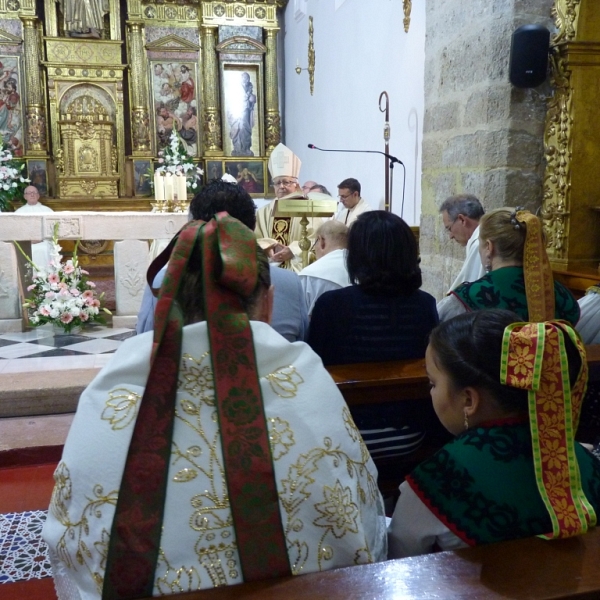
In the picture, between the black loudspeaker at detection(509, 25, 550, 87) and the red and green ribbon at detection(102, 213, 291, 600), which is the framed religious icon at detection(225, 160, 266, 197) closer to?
the black loudspeaker at detection(509, 25, 550, 87)

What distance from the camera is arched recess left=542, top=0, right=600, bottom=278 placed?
3.99 m

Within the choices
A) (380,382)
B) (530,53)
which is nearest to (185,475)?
(380,382)

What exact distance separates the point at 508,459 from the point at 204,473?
0.55m

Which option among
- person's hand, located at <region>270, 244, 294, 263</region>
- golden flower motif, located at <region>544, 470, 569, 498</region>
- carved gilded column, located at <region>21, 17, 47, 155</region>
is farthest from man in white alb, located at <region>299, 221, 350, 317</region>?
carved gilded column, located at <region>21, 17, 47, 155</region>

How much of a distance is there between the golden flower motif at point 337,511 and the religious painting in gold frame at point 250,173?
400 inches

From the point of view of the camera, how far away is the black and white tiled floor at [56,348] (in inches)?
167

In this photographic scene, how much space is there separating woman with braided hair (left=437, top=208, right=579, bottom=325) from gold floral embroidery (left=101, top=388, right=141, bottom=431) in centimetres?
159

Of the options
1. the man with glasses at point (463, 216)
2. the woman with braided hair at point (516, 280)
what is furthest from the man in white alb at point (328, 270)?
the man with glasses at point (463, 216)

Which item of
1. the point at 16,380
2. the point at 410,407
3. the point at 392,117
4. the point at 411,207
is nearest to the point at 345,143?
the point at 392,117

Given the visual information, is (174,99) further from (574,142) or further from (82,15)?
(574,142)

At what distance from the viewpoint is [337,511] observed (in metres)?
1.00

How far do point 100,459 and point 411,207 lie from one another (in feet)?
18.8

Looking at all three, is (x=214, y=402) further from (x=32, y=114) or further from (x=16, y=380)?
(x=32, y=114)

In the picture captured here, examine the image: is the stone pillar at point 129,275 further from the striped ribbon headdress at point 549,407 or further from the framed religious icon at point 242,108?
the striped ribbon headdress at point 549,407
